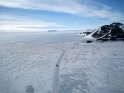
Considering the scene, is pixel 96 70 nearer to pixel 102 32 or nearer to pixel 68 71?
pixel 68 71

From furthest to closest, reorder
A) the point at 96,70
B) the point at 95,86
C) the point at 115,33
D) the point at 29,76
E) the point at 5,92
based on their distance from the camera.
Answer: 1. the point at 115,33
2. the point at 96,70
3. the point at 29,76
4. the point at 95,86
5. the point at 5,92

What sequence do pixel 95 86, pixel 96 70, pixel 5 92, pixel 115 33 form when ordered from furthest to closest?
pixel 115 33
pixel 96 70
pixel 95 86
pixel 5 92

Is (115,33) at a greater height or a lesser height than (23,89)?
greater

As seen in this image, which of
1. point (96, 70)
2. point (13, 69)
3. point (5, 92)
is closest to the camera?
point (5, 92)

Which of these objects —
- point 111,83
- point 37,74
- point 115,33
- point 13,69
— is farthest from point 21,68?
point 115,33

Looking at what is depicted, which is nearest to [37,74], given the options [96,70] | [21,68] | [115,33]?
[21,68]

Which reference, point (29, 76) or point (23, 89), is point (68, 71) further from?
point (23, 89)

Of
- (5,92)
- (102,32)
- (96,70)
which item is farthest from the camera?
(102,32)

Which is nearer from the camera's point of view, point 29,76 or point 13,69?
point 29,76

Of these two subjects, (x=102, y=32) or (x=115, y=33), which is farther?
(x=102, y=32)

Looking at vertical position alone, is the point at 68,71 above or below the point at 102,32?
below
